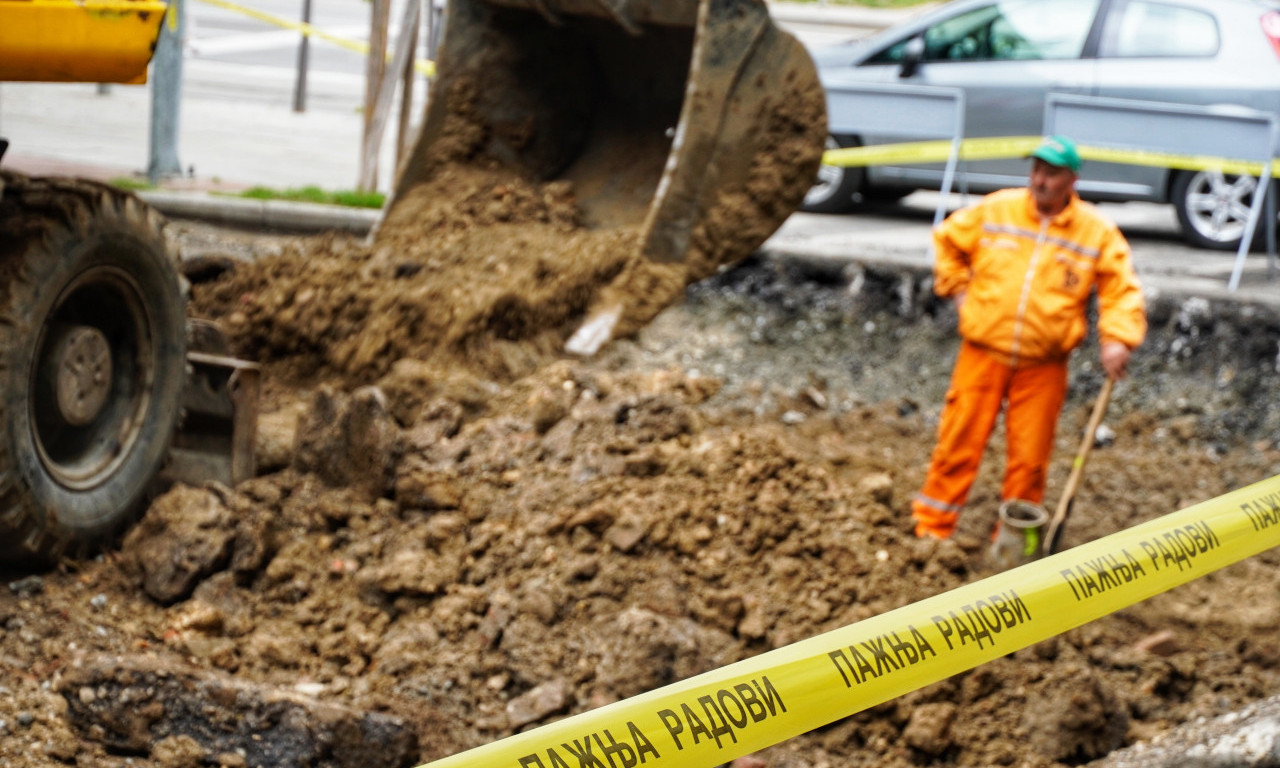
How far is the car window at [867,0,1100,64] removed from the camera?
1023 cm

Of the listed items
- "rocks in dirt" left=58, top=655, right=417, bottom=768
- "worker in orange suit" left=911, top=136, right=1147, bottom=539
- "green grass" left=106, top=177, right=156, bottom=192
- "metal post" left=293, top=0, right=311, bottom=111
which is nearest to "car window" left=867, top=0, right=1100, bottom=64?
"worker in orange suit" left=911, top=136, right=1147, bottom=539

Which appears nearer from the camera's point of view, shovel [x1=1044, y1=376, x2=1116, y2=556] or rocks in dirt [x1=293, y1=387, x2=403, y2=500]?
rocks in dirt [x1=293, y1=387, x2=403, y2=500]

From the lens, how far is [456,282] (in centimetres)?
634

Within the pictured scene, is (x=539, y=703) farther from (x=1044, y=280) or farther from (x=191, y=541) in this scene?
(x=1044, y=280)

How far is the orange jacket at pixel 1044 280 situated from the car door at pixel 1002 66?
185 inches

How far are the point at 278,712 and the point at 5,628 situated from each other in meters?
1.08

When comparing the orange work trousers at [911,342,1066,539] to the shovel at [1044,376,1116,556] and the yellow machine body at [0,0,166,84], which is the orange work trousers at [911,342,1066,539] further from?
the yellow machine body at [0,0,166,84]

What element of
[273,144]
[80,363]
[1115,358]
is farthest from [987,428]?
[273,144]

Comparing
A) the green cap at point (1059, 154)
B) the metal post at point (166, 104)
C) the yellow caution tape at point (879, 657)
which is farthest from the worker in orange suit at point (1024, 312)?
the metal post at point (166, 104)

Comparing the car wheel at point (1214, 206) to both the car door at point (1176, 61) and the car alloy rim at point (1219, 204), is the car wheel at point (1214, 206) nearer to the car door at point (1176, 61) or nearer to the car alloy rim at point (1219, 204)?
the car alloy rim at point (1219, 204)

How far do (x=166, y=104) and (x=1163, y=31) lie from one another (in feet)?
24.5

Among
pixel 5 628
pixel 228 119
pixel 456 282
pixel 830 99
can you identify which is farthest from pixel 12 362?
pixel 228 119

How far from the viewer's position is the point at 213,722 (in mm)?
3500

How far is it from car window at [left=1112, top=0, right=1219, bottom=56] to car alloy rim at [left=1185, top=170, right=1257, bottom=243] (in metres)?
0.99
